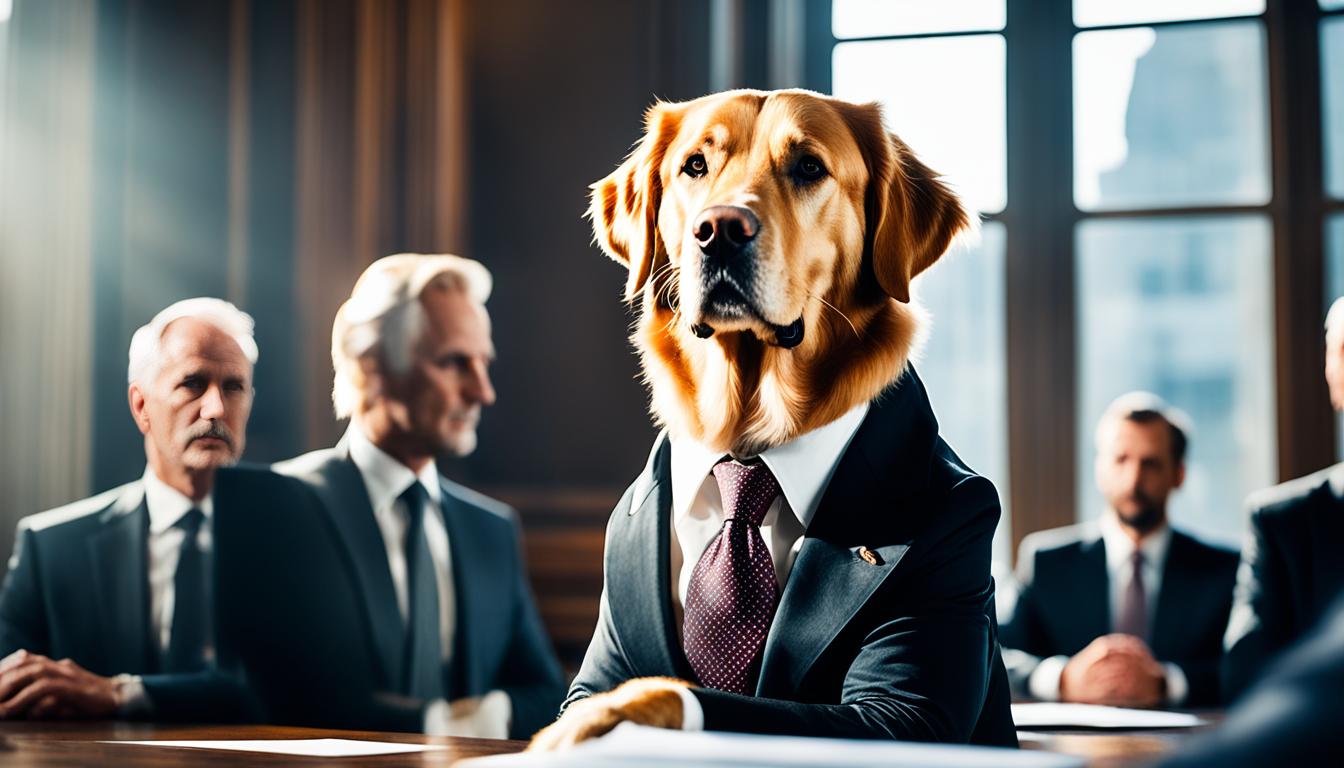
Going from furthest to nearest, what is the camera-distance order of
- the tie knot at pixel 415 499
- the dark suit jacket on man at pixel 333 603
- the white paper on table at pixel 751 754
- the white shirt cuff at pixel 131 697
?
the tie knot at pixel 415 499 < the dark suit jacket on man at pixel 333 603 < the white shirt cuff at pixel 131 697 < the white paper on table at pixel 751 754

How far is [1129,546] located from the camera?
3.02 m

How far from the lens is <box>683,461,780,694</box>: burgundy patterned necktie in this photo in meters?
1.15

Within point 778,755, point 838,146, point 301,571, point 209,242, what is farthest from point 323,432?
point 778,755

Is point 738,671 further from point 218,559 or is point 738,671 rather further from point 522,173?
point 522,173

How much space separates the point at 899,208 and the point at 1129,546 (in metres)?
1.97

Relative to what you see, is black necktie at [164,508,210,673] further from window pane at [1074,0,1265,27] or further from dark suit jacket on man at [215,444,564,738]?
window pane at [1074,0,1265,27]

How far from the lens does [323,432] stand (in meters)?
3.55

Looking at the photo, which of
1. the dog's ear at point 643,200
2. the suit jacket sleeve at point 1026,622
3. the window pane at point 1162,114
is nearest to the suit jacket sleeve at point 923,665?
the dog's ear at point 643,200

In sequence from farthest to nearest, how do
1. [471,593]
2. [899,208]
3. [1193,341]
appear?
[1193,341] < [471,593] < [899,208]

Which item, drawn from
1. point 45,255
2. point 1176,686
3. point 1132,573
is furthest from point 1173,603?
point 45,255

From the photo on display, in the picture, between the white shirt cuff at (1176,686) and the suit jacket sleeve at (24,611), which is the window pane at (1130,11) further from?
the suit jacket sleeve at (24,611)

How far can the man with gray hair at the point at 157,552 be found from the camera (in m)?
1.92

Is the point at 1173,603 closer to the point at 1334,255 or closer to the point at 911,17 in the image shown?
the point at 1334,255

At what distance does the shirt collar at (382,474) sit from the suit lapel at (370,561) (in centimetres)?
2
